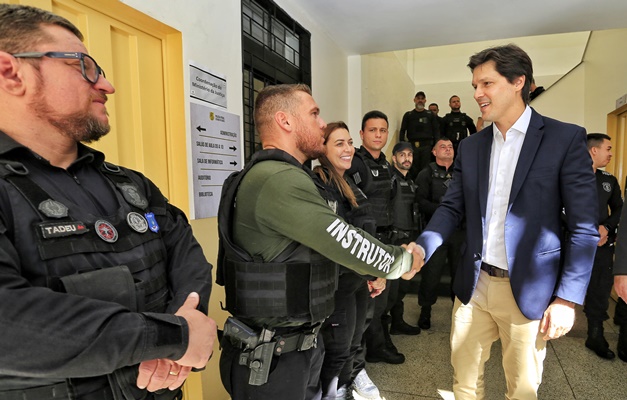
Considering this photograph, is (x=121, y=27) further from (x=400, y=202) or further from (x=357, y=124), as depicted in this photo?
(x=357, y=124)

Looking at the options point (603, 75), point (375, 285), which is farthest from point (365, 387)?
point (603, 75)

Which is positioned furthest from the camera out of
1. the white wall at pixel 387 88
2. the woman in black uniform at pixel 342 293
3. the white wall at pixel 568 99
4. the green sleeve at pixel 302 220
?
the white wall at pixel 568 99

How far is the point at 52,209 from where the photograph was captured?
0.84m

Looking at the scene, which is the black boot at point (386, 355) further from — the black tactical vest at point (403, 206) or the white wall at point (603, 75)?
the white wall at point (603, 75)

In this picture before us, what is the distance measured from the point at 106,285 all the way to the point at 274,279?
0.64 meters

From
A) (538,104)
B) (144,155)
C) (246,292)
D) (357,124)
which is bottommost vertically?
(246,292)

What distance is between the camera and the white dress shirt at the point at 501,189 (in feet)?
5.38

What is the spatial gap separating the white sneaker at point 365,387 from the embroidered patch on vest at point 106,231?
2.29m

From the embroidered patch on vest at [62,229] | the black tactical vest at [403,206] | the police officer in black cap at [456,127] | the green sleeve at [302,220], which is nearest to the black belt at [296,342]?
the green sleeve at [302,220]

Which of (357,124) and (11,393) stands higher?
(357,124)

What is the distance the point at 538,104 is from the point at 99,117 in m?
8.21

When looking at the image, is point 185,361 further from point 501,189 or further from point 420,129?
point 420,129

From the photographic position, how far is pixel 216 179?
7.93 ft

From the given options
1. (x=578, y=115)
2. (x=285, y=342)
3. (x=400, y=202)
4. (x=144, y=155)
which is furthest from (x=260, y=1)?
(x=578, y=115)
